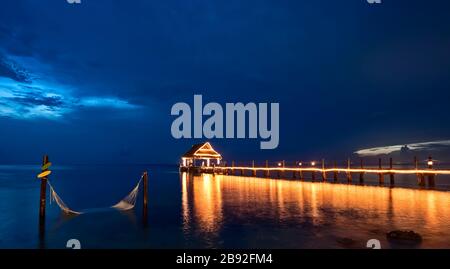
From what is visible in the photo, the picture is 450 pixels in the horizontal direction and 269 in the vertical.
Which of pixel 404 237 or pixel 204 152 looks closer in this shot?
pixel 404 237

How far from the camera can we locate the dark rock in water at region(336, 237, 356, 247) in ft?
33.1

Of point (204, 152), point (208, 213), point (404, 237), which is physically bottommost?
point (208, 213)

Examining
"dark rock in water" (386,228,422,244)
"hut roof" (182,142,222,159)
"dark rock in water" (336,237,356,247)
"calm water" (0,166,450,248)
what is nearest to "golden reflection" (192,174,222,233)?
"calm water" (0,166,450,248)

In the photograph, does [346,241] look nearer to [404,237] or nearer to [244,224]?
[404,237]

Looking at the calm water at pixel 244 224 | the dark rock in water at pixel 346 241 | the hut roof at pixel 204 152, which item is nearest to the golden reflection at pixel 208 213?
the calm water at pixel 244 224

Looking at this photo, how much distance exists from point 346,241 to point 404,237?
6.21ft

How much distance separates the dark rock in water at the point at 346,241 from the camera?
1008cm

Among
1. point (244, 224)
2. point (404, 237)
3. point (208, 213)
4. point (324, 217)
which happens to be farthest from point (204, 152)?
point (404, 237)

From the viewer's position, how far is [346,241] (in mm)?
10438

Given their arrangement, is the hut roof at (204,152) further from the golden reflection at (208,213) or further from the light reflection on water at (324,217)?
the light reflection on water at (324,217)

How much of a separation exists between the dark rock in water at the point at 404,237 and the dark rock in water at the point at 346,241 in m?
1.25
